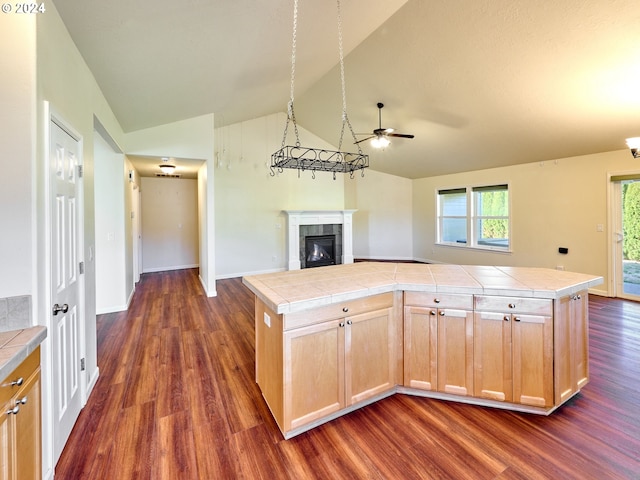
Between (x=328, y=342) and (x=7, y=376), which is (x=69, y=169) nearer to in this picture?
(x=7, y=376)

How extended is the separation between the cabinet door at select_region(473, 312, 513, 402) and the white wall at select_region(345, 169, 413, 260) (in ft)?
21.5

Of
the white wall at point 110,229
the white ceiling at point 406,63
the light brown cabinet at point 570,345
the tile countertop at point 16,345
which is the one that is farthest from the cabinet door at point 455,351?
the white wall at point 110,229

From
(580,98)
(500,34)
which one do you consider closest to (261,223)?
(500,34)

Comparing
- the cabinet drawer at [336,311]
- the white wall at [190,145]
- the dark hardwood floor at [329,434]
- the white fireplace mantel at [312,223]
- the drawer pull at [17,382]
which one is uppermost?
the white wall at [190,145]

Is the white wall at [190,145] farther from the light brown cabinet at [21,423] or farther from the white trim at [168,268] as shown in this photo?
the light brown cabinet at [21,423]

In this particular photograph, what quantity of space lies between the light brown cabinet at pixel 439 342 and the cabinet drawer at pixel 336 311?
217mm

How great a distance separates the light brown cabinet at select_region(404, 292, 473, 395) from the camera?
6.90 ft

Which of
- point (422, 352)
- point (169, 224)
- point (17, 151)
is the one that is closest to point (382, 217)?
point (169, 224)

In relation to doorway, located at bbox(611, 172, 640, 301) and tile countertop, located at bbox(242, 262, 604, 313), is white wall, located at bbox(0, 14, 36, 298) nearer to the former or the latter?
tile countertop, located at bbox(242, 262, 604, 313)

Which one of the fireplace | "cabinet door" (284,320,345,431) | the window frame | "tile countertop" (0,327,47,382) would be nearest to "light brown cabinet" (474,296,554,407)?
"cabinet door" (284,320,345,431)

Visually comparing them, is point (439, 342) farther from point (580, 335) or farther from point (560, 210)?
point (560, 210)

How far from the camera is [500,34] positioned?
3.11 meters

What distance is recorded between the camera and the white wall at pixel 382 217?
334 inches

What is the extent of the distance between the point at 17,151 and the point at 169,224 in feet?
21.2
